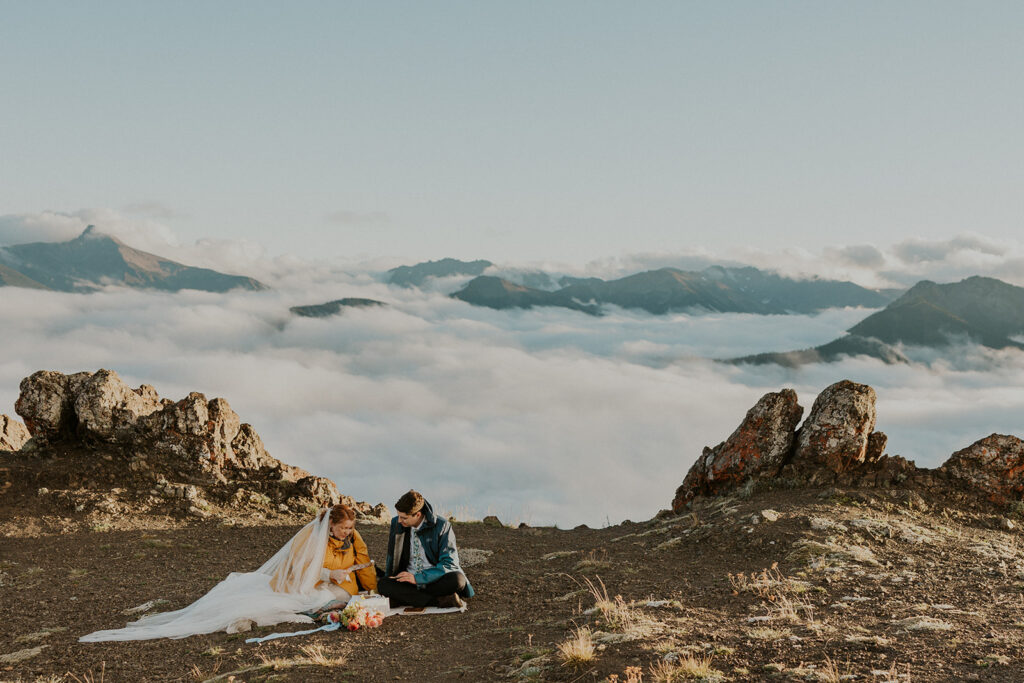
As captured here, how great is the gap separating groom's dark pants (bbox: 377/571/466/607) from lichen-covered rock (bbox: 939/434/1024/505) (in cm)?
1167

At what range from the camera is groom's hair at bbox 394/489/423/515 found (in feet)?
32.7

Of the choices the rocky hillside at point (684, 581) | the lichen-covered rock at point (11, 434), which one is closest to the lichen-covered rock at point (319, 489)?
the rocky hillside at point (684, 581)

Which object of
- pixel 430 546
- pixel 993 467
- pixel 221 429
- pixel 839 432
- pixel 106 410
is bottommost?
pixel 430 546

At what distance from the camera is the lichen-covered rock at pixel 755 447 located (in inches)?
682

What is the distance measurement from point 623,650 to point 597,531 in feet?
39.2

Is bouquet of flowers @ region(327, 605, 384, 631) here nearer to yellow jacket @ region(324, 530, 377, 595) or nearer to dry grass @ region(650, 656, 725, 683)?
yellow jacket @ region(324, 530, 377, 595)

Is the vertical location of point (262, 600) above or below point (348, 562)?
below

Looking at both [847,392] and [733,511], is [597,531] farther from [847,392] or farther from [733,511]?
[847,392]

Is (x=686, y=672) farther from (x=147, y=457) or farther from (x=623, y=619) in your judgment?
(x=147, y=457)

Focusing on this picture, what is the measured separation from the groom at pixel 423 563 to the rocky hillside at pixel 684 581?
321 mm

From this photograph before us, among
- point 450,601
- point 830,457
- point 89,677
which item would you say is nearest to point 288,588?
point 450,601

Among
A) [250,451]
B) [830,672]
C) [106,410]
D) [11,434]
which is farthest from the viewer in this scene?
[11,434]

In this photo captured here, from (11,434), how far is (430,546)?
20797mm

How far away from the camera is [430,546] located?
1034 cm
